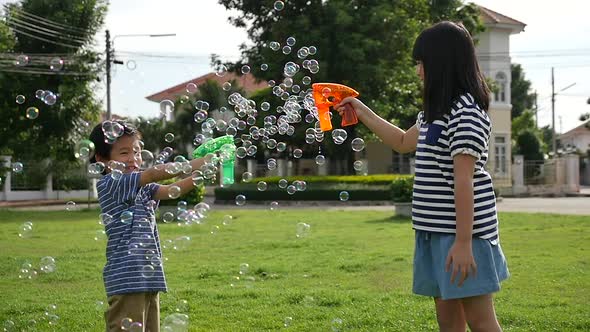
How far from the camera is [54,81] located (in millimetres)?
32656

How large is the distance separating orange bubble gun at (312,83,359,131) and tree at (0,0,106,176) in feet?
95.2

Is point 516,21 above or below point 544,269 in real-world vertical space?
above

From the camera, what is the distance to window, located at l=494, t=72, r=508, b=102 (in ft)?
134

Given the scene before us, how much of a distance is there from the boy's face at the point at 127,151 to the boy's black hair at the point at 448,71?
1.74 m

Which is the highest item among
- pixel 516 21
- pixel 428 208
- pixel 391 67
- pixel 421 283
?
pixel 516 21

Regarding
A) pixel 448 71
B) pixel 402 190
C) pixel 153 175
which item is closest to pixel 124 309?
pixel 153 175

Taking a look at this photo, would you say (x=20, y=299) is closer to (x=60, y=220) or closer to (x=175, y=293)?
(x=175, y=293)

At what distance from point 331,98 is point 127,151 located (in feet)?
3.95

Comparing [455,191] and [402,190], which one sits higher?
[455,191]

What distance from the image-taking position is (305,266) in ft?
28.1

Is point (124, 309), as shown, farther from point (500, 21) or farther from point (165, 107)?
point (500, 21)

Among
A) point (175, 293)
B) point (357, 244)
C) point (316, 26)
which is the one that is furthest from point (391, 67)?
point (175, 293)

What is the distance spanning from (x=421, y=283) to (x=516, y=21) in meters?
40.4

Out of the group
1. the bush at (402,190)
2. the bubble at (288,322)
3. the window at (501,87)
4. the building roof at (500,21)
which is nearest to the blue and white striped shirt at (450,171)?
the bubble at (288,322)
